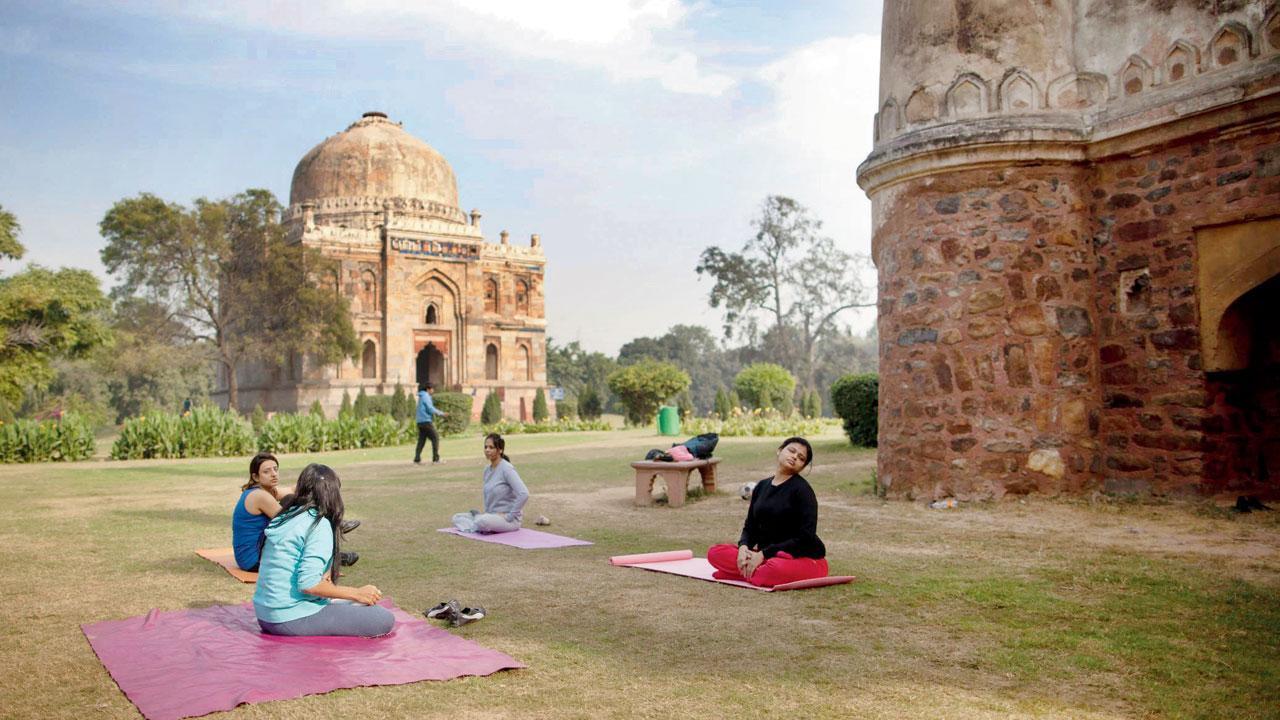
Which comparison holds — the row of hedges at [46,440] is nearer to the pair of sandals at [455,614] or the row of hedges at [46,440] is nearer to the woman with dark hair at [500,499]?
the woman with dark hair at [500,499]

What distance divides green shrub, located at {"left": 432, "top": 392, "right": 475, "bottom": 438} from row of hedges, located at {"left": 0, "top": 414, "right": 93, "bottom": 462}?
9.85 m

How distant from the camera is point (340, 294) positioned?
36.4 meters

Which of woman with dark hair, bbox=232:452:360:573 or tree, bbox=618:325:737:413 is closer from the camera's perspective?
woman with dark hair, bbox=232:452:360:573

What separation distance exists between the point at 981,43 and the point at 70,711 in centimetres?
835

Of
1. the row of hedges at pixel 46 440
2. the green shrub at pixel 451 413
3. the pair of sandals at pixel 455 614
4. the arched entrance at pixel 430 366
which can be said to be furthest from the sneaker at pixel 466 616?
the arched entrance at pixel 430 366

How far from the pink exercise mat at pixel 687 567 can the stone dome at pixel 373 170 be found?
3529 centimetres

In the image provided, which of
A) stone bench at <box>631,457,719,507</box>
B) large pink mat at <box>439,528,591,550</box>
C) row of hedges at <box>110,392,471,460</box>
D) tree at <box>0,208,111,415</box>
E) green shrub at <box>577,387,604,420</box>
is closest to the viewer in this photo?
large pink mat at <box>439,528,591,550</box>

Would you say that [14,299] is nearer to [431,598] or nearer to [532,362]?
[431,598]

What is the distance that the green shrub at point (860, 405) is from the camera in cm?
1535

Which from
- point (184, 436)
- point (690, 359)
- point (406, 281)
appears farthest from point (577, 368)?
point (184, 436)

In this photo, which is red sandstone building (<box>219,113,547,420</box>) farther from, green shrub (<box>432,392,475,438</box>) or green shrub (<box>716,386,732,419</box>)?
green shrub (<box>716,386,732,419</box>)

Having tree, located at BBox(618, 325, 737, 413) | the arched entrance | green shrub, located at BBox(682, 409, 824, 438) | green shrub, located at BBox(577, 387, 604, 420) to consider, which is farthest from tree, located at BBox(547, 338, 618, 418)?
green shrub, located at BBox(682, 409, 824, 438)

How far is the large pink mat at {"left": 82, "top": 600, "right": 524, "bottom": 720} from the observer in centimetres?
365

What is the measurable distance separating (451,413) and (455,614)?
23259 millimetres
